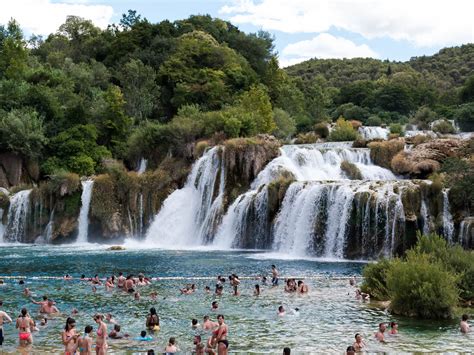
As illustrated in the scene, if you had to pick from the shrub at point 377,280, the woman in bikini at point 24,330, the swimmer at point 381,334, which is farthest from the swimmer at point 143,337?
the shrub at point 377,280

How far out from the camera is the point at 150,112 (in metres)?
76.5

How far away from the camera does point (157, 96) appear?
7738 cm

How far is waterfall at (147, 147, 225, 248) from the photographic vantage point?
172ft

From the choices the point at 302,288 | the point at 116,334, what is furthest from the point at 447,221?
the point at 116,334

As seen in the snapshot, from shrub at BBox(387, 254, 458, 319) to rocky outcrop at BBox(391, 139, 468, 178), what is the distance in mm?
24273

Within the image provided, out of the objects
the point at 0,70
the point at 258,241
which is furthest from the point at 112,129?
the point at 258,241

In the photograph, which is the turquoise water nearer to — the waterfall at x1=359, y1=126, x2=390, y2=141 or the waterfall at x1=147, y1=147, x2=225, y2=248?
the waterfall at x1=147, y1=147, x2=225, y2=248

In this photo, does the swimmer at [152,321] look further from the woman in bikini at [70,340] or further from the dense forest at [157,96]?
the dense forest at [157,96]

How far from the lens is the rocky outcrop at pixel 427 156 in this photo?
4838 cm

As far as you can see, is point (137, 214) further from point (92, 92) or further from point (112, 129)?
point (92, 92)

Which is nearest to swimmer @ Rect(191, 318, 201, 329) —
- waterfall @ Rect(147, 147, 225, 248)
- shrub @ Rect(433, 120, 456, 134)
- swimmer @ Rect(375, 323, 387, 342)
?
swimmer @ Rect(375, 323, 387, 342)

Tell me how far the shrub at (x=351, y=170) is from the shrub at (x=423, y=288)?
27.4 meters

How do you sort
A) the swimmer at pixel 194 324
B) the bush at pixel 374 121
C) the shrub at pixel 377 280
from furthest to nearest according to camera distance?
the bush at pixel 374 121 → the shrub at pixel 377 280 → the swimmer at pixel 194 324

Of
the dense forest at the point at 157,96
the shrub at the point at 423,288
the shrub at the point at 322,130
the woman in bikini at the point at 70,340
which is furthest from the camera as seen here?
the shrub at the point at 322,130
